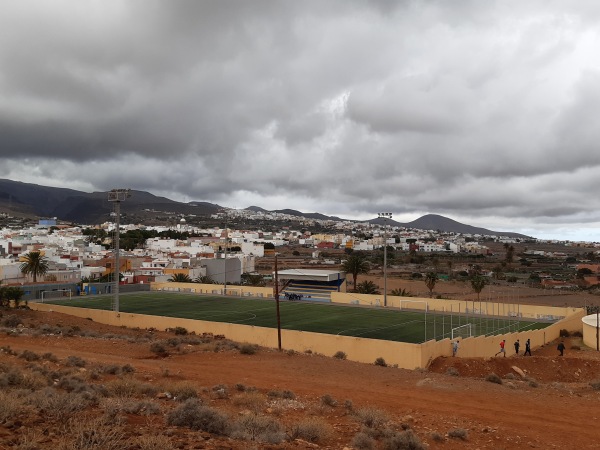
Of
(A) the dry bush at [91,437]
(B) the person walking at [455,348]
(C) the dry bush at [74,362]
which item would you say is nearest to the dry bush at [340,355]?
(B) the person walking at [455,348]

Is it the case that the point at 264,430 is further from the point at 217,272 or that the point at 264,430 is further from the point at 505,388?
the point at 217,272

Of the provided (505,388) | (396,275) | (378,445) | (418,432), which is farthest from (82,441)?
(396,275)

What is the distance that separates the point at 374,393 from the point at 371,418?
17.4 feet

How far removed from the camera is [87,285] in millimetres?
69375

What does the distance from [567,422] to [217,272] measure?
260ft

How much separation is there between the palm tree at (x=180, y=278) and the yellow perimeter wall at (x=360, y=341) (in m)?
36.0

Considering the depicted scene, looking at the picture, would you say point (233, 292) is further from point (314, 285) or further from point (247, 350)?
point (247, 350)

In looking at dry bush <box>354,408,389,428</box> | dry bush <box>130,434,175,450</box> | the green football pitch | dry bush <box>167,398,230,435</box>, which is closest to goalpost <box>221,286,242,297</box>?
the green football pitch

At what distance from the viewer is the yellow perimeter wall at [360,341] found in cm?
2789

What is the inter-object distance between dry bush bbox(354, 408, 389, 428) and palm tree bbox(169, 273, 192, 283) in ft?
233

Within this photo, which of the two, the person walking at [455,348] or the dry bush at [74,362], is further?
the person walking at [455,348]

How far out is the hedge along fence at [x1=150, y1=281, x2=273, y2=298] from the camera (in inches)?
2542

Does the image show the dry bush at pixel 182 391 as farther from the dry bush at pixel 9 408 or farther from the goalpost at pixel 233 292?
the goalpost at pixel 233 292

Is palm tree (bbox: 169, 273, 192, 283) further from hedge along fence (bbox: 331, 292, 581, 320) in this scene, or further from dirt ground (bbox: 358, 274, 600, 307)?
hedge along fence (bbox: 331, 292, 581, 320)
